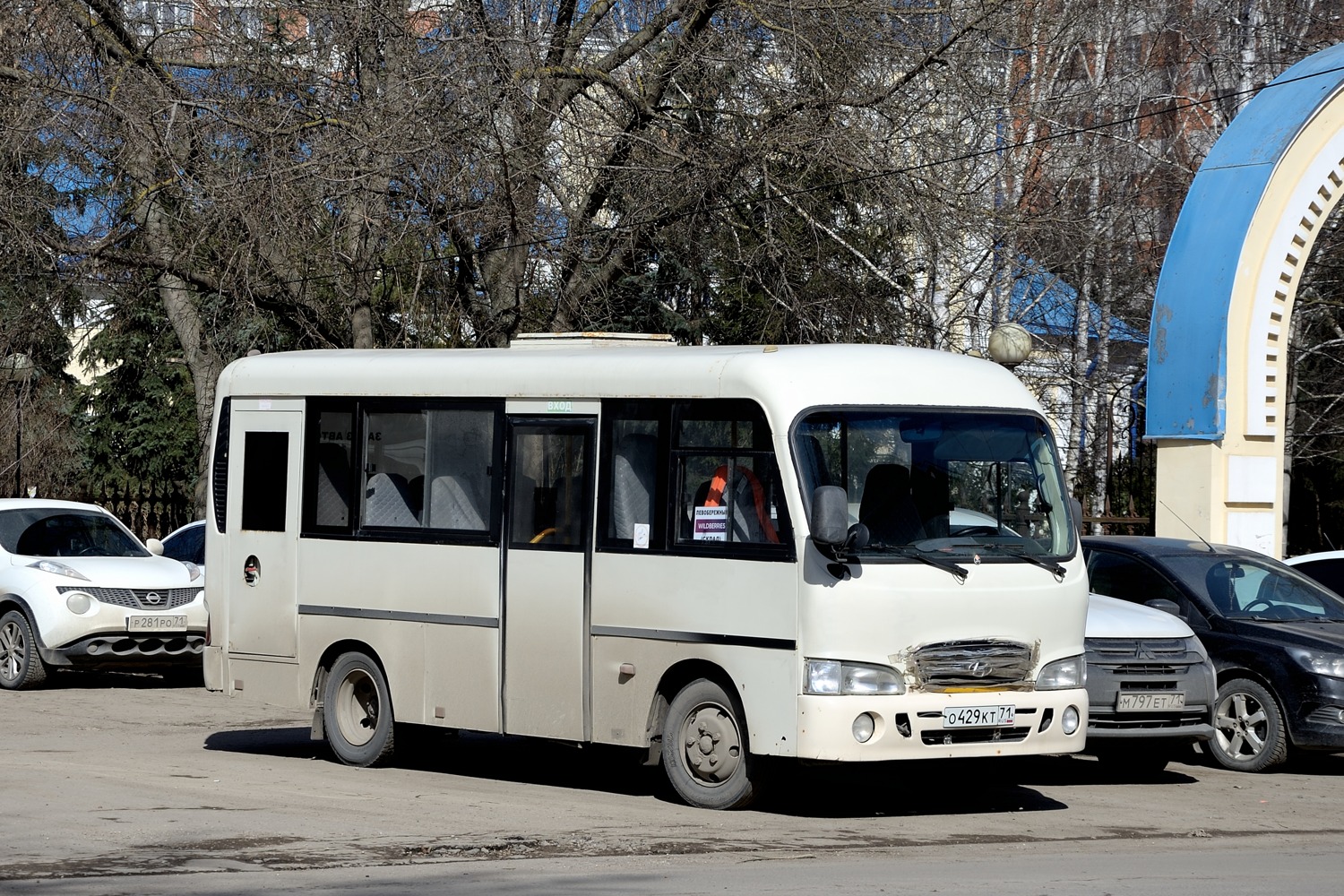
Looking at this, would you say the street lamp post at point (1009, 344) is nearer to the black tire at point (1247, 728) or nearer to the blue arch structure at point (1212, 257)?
the blue arch structure at point (1212, 257)

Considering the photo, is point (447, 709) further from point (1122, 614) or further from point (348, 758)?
point (1122, 614)

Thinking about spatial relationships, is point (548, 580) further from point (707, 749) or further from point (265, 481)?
point (265, 481)

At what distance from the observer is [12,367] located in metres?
22.7

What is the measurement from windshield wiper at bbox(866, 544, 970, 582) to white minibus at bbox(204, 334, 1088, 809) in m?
0.01

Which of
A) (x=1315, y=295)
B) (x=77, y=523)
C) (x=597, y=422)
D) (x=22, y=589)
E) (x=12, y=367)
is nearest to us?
(x=597, y=422)

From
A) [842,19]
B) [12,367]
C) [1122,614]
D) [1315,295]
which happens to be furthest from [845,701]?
[1315,295]

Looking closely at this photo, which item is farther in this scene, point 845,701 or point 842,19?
point 842,19

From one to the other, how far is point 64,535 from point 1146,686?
11.2 meters

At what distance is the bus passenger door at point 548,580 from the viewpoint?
10906mm

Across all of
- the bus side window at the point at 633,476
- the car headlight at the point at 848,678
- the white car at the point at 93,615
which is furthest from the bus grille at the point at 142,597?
the car headlight at the point at 848,678

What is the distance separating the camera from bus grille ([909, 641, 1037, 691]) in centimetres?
981

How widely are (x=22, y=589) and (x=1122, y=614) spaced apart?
10.3 metres

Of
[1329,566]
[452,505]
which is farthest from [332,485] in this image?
[1329,566]

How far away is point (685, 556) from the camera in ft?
34.1
